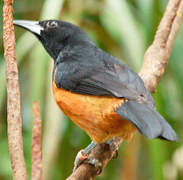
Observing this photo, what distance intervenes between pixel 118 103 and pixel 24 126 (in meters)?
1.64

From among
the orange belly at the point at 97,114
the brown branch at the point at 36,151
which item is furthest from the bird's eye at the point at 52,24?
the brown branch at the point at 36,151

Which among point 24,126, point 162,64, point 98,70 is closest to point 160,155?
point 162,64

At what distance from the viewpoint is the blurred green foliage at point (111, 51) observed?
8.47ft

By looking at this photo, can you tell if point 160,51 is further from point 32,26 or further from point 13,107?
point 13,107

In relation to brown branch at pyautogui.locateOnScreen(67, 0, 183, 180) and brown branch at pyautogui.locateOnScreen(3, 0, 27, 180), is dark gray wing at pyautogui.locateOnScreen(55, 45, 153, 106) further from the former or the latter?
brown branch at pyautogui.locateOnScreen(3, 0, 27, 180)

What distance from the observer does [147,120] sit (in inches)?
64.1

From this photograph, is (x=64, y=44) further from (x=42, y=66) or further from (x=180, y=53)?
(x=180, y=53)

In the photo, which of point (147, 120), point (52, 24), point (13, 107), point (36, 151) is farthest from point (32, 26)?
point (36, 151)

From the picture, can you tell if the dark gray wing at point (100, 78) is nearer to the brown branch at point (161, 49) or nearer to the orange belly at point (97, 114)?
the orange belly at point (97, 114)

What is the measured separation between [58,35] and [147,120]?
3.71ft

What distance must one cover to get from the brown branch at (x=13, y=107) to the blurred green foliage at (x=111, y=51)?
1396 millimetres

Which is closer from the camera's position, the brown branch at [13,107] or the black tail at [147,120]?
the brown branch at [13,107]

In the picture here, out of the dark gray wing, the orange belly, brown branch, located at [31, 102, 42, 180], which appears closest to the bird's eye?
the dark gray wing

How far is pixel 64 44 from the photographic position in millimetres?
2566
